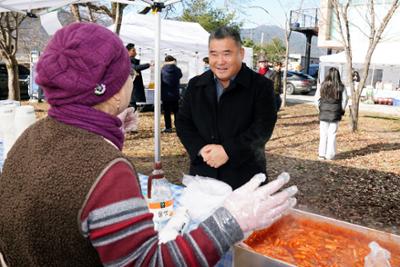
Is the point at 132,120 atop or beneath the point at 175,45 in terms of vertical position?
beneath

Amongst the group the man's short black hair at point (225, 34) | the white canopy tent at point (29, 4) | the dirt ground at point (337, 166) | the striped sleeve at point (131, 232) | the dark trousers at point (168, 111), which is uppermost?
the white canopy tent at point (29, 4)

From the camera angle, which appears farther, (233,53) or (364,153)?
(364,153)

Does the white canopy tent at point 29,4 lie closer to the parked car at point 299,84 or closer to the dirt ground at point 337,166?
the dirt ground at point 337,166

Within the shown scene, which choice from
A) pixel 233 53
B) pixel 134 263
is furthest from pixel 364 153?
pixel 134 263

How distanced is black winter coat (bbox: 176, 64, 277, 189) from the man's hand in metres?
0.03

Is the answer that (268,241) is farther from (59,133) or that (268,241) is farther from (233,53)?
(233,53)

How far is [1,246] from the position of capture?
3.35ft

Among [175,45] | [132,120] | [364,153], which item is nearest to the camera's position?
[132,120]

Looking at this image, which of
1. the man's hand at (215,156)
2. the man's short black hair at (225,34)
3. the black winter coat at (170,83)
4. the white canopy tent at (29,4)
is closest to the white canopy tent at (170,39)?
the black winter coat at (170,83)

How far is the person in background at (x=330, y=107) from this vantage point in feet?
19.9

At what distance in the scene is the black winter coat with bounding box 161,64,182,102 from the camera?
8.34 metres

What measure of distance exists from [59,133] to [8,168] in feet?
0.60

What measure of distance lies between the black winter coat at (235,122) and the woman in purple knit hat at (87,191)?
1183mm

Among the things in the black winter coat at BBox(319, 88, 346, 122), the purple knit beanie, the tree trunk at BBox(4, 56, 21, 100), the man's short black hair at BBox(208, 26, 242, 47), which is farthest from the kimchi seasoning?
the tree trunk at BBox(4, 56, 21, 100)
